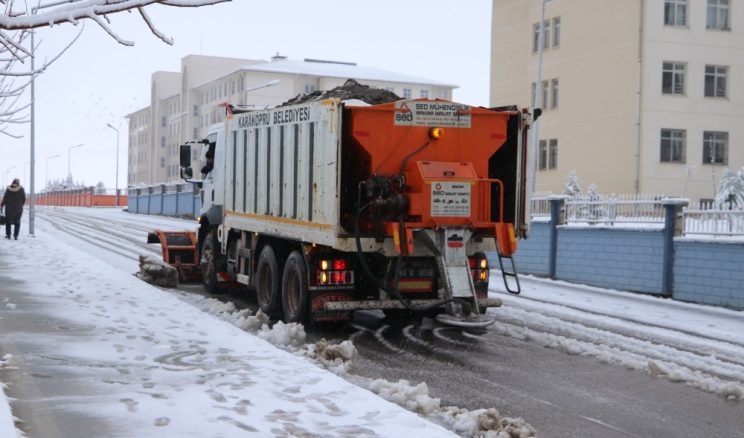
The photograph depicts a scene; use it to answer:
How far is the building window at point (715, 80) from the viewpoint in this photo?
4016cm

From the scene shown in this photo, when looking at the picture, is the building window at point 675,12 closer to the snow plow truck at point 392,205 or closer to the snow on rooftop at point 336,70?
the snow plow truck at point 392,205

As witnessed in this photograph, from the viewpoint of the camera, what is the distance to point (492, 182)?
12062 mm

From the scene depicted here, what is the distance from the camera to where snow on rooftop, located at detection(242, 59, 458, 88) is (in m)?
89.6

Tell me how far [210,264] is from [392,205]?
20.6 ft

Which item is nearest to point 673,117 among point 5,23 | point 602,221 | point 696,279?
point 602,221

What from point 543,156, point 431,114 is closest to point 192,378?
point 431,114


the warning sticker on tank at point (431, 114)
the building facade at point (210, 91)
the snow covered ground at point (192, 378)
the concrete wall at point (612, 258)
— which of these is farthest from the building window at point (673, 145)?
the building facade at point (210, 91)

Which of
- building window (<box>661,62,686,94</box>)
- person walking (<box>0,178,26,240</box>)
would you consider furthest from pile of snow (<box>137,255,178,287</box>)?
building window (<box>661,62,686,94</box>)

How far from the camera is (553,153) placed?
4469 cm

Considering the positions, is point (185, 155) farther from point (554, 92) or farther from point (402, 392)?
point (554, 92)

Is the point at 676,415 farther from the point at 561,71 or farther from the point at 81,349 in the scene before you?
the point at 561,71

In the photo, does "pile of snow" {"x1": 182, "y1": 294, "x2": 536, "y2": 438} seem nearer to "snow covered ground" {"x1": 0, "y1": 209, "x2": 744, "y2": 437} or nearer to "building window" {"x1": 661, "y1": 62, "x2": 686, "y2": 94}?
"snow covered ground" {"x1": 0, "y1": 209, "x2": 744, "y2": 437}

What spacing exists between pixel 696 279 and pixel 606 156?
24.7m

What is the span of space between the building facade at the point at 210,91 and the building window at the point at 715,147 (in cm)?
3355
